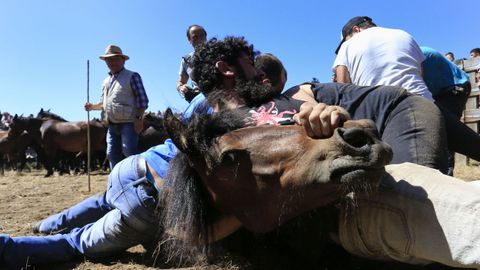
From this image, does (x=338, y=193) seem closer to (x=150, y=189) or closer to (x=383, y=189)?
(x=383, y=189)

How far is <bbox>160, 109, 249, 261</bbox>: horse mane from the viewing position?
5.79ft

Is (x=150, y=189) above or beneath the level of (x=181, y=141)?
beneath

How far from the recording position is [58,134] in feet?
41.3

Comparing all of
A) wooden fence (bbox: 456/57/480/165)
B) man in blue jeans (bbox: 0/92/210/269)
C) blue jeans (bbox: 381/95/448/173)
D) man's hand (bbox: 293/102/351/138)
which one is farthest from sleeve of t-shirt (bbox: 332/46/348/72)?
wooden fence (bbox: 456/57/480/165)

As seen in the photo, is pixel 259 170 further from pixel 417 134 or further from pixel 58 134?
pixel 58 134

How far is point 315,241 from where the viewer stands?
5.99 feet

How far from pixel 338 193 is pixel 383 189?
0.20 meters

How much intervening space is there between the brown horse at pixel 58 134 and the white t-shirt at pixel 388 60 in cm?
1103

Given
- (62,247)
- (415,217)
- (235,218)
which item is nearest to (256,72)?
(235,218)

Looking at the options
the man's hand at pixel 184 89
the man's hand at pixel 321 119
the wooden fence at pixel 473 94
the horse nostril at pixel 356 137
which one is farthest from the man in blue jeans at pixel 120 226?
the wooden fence at pixel 473 94

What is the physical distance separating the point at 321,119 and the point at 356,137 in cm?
16

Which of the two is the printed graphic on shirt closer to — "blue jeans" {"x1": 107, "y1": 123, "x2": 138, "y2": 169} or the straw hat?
"blue jeans" {"x1": 107, "y1": 123, "x2": 138, "y2": 169}

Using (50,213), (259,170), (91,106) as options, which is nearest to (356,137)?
(259,170)

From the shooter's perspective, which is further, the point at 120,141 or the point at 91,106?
the point at 91,106
